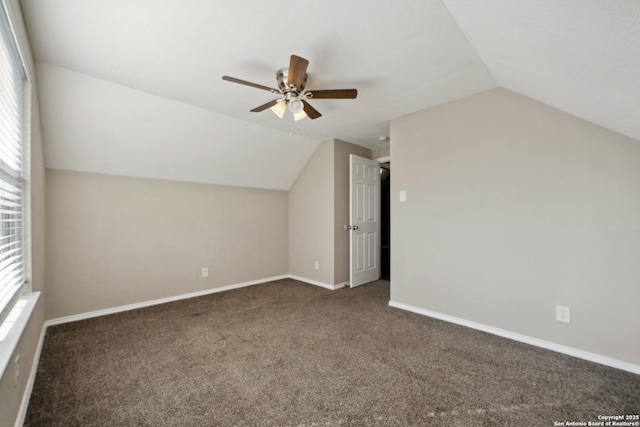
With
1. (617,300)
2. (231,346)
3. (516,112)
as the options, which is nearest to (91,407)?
(231,346)

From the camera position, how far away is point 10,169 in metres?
1.57

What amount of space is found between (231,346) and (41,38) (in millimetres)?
2636

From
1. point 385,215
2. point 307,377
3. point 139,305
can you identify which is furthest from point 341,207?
point 139,305

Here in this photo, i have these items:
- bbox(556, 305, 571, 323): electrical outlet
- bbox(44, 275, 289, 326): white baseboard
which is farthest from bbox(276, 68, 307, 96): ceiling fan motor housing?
bbox(44, 275, 289, 326): white baseboard

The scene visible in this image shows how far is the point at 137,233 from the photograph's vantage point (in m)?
3.28

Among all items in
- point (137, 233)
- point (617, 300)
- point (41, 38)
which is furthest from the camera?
point (137, 233)

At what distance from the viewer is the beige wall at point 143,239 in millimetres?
2818

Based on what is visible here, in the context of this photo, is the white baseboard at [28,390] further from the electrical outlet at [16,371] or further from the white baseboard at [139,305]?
the white baseboard at [139,305]

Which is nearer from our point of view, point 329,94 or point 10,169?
point 10,169

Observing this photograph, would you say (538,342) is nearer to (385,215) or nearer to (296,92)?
(296,92)

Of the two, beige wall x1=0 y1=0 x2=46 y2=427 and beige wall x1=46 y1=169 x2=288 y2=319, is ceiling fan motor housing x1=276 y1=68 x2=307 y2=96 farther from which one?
beige wall x1=46 y1=169 x2=288 y2=319

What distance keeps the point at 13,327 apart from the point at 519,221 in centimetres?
353

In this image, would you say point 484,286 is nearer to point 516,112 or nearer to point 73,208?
point 516,112

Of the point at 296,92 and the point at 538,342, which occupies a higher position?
the point at 296,92
